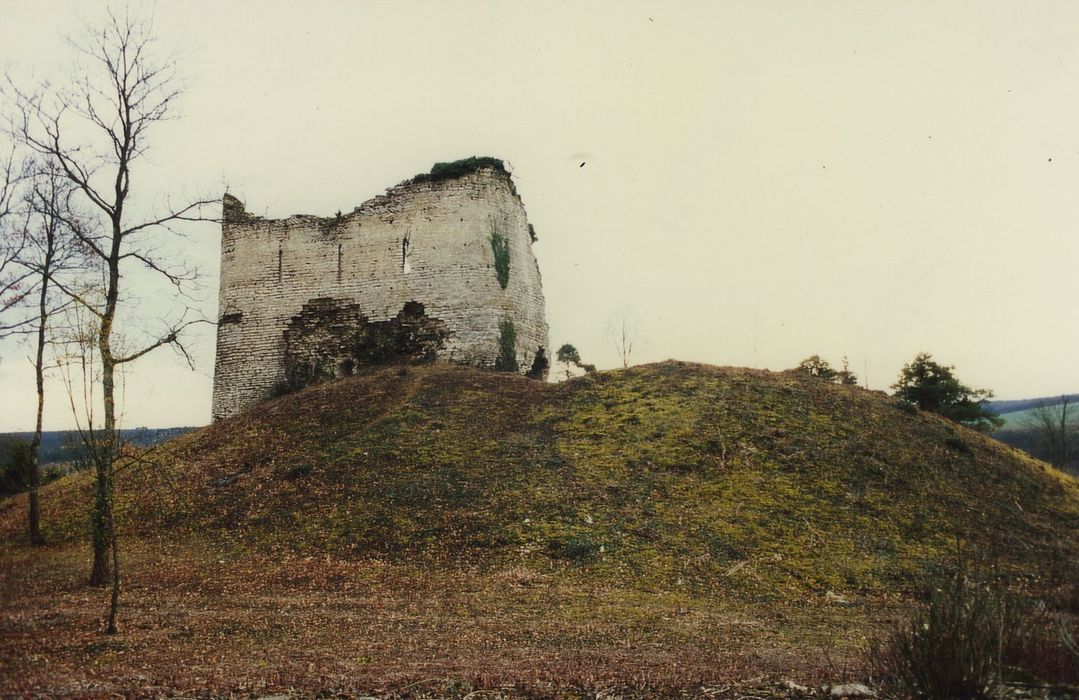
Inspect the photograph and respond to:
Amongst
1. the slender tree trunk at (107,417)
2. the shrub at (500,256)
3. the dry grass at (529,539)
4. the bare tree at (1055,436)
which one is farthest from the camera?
the bare tree at (1055,436)

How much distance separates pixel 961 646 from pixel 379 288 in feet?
84.3

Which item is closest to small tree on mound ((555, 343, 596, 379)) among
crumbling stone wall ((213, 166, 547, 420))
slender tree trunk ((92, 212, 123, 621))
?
crumbling stone wall ((213, 166, 547, 420))

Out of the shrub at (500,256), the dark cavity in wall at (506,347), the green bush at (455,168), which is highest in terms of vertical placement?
the green bush at (455,168)

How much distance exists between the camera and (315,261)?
98.8 ft

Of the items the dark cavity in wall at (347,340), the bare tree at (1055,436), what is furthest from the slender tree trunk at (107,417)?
the bare tree at (1055,436)

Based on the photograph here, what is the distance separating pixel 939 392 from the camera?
30.4m

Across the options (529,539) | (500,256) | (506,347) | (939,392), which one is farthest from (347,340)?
(939,392)

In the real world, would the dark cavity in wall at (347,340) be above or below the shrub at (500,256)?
below

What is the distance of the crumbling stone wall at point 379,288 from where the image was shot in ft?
92.6

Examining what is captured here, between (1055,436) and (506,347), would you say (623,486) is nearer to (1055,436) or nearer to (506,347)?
(506,347)

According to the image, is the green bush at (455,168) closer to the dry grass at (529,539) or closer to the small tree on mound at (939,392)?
the dry grass at (529,539)

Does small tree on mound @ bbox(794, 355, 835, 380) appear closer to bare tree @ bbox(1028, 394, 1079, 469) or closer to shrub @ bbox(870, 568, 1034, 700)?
bare tree @ bbox(1028, 394, 1079, 469)

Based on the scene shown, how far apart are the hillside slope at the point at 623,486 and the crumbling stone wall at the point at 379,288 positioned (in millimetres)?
3707

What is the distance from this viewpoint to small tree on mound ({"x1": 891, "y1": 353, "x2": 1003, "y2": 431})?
3044 cm
